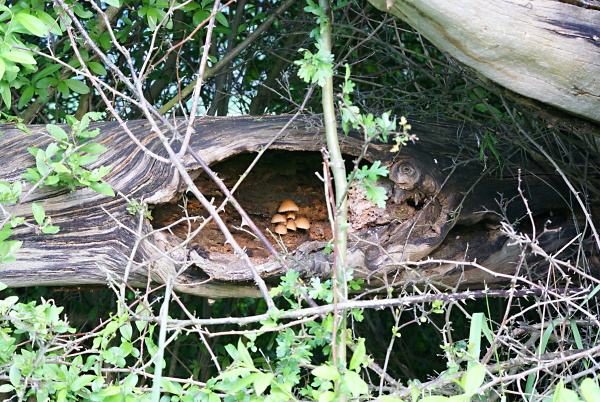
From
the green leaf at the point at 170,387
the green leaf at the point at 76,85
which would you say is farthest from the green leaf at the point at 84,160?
the green leaf at the point at 170,387

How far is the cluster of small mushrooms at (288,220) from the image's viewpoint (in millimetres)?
2656

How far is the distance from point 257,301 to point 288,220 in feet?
5.95

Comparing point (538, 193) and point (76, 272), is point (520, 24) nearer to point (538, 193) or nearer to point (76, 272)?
point (538, 193)

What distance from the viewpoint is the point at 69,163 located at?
6.91 ft

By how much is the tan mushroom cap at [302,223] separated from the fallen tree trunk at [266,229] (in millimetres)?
54

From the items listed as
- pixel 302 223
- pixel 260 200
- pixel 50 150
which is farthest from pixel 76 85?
pixel 302 223

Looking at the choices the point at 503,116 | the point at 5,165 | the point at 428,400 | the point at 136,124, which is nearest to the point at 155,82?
the point at 136,124

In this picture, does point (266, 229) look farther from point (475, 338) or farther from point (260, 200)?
point (475, 338)

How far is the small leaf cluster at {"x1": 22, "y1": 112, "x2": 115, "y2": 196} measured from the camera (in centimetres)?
209

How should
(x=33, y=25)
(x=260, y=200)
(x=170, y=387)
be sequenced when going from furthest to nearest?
(x=260, y=200)
(x=33, y=25)
(x=170, y=387)

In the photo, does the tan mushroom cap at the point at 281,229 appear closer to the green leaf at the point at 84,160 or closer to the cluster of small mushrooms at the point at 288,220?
the cluster of small mushrooms at the point at 288,220

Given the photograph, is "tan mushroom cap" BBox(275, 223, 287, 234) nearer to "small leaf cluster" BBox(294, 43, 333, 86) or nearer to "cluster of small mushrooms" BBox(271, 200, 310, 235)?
"cluster of small mushrooms" BBox(271, 200, 310, 235)

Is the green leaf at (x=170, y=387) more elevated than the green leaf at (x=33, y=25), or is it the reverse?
the green leaf at (x=33, y=25)

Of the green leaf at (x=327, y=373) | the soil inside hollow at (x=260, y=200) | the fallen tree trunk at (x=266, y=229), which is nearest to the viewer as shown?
the green leaf at (x=327, y=373)
